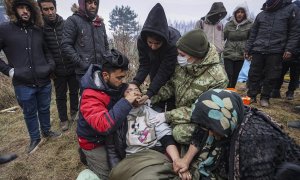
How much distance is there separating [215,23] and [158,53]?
269 cm

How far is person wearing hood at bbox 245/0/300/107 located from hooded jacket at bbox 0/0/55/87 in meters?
3.53

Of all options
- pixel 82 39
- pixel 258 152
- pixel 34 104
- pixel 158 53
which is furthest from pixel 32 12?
pixel 258 152

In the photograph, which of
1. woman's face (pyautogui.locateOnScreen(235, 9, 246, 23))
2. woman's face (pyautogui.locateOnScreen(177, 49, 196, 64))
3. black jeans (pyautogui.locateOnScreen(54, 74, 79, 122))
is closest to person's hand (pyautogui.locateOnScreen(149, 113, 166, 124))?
woman's face (pyautogui.locateOnScreen(177, 49, 196, 64))

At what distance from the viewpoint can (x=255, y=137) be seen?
5.41 ft

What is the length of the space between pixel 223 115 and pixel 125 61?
3.23 ft

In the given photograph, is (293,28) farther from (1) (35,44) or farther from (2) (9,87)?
(2) (9,87)

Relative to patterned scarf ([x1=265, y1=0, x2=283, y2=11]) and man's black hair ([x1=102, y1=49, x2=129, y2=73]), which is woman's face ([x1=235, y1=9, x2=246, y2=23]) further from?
man's black hair ([x1=102, y1=49, x2=129, y2=73])

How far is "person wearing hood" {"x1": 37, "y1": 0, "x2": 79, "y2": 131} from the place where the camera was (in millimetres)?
3707

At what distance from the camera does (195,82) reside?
8.36 feet

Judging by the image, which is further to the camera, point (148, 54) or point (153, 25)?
point (148, 54)

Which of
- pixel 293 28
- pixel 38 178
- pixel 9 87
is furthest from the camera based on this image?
pixel 9 87

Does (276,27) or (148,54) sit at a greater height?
(276,27)

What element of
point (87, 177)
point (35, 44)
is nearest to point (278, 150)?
point (87, 177)

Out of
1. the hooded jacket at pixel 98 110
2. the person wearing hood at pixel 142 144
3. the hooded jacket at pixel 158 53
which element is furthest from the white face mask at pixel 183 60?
the hooded jacket at pixel 98 110
